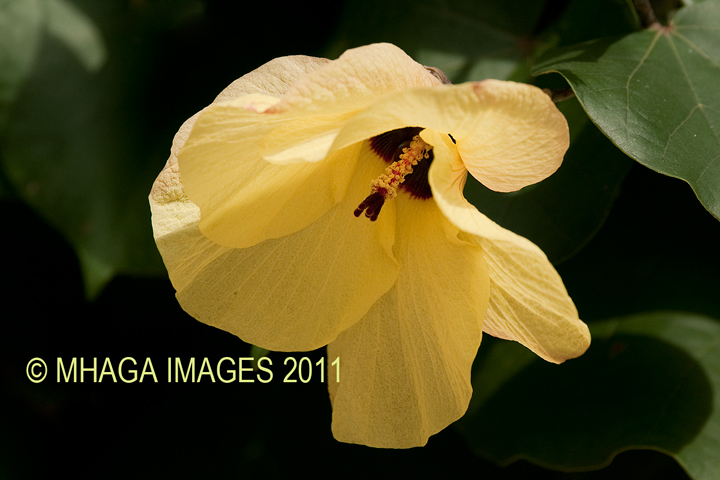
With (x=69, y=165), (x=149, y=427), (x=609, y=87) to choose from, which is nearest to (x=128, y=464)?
(x=149, y=427)

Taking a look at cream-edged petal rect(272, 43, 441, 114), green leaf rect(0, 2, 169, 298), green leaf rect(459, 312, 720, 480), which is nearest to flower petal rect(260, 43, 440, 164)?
cream-edged petal rect(272, 43, 441, 114)

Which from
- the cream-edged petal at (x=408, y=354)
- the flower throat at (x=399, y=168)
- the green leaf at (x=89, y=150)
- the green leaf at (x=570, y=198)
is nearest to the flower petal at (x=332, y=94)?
the flower throat at (x=399, y=168)

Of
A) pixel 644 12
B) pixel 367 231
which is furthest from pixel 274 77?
pixel 644 12

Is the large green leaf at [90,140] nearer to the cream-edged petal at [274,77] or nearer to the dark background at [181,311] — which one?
the dark background at [181,311]

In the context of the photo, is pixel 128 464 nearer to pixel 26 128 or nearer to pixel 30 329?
pixel 30 329

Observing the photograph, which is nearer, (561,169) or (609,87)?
(609,87)

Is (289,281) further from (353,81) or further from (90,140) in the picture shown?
(90,140)
